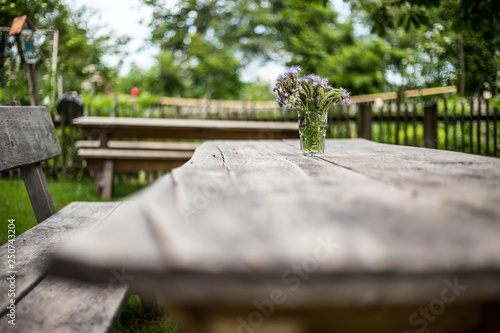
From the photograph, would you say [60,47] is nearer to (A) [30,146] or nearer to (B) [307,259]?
(A) [30,146]

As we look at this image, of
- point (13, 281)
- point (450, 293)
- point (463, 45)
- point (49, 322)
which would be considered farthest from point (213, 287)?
point (463, 45)

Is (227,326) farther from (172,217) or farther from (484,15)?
(484,15)

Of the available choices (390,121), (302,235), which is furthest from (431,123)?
(302,235)

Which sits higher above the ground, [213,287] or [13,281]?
[213,287]

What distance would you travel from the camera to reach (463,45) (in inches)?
327

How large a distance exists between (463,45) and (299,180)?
8.69 meters

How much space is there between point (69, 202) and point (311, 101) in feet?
13.0

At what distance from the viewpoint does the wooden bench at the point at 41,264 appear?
3.50 ft

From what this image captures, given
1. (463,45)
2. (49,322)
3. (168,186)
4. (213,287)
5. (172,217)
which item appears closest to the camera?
(213,287)

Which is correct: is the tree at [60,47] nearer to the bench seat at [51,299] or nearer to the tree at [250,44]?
the bench seat at [51,299]

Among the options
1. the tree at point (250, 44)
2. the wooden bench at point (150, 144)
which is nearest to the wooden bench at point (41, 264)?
the wooden bench at point (150, 144)

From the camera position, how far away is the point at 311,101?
2.00 metres

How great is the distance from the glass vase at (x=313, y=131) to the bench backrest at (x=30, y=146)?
1.35m

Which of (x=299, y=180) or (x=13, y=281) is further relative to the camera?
(x=13, y=281)
